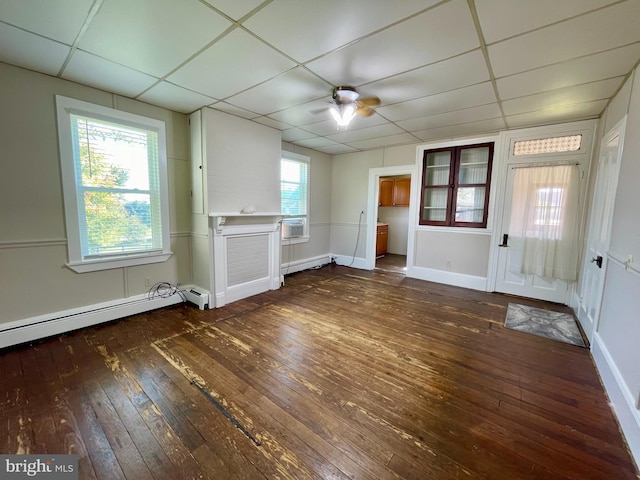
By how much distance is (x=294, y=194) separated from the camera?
17.0ft

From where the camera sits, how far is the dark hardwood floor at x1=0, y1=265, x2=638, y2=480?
1391 mm

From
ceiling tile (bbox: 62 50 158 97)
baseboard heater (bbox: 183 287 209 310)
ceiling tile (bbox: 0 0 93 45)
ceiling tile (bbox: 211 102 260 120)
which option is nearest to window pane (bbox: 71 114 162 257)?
ceiling tile (bbox: 62 50 158 97)

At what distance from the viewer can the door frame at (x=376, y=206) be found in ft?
16.2

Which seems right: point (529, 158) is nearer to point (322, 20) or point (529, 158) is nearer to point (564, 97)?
point (564, 97)

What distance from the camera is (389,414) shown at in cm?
172

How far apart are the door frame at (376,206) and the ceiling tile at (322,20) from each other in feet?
11.0

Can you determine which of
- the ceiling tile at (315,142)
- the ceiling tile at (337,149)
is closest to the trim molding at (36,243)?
the ceiling tile at (315,142)

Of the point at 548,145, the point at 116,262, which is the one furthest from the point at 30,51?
the point at 548,145

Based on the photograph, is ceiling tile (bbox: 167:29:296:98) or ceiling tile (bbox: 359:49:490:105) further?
ceiling tile (bbox: 359:49:490:105)

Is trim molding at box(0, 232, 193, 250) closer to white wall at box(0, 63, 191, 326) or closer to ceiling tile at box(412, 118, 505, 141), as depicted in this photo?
white wall at box(0, 63, 191, 326)

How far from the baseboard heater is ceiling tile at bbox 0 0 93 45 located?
273 cm

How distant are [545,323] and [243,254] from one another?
157 inches

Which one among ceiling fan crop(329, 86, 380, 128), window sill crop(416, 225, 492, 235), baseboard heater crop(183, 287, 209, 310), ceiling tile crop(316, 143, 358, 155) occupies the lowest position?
baseboard heater crop(183, 287, 209, 310)

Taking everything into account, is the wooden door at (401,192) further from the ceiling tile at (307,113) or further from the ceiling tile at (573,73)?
the ceiling tile at (573,73)
